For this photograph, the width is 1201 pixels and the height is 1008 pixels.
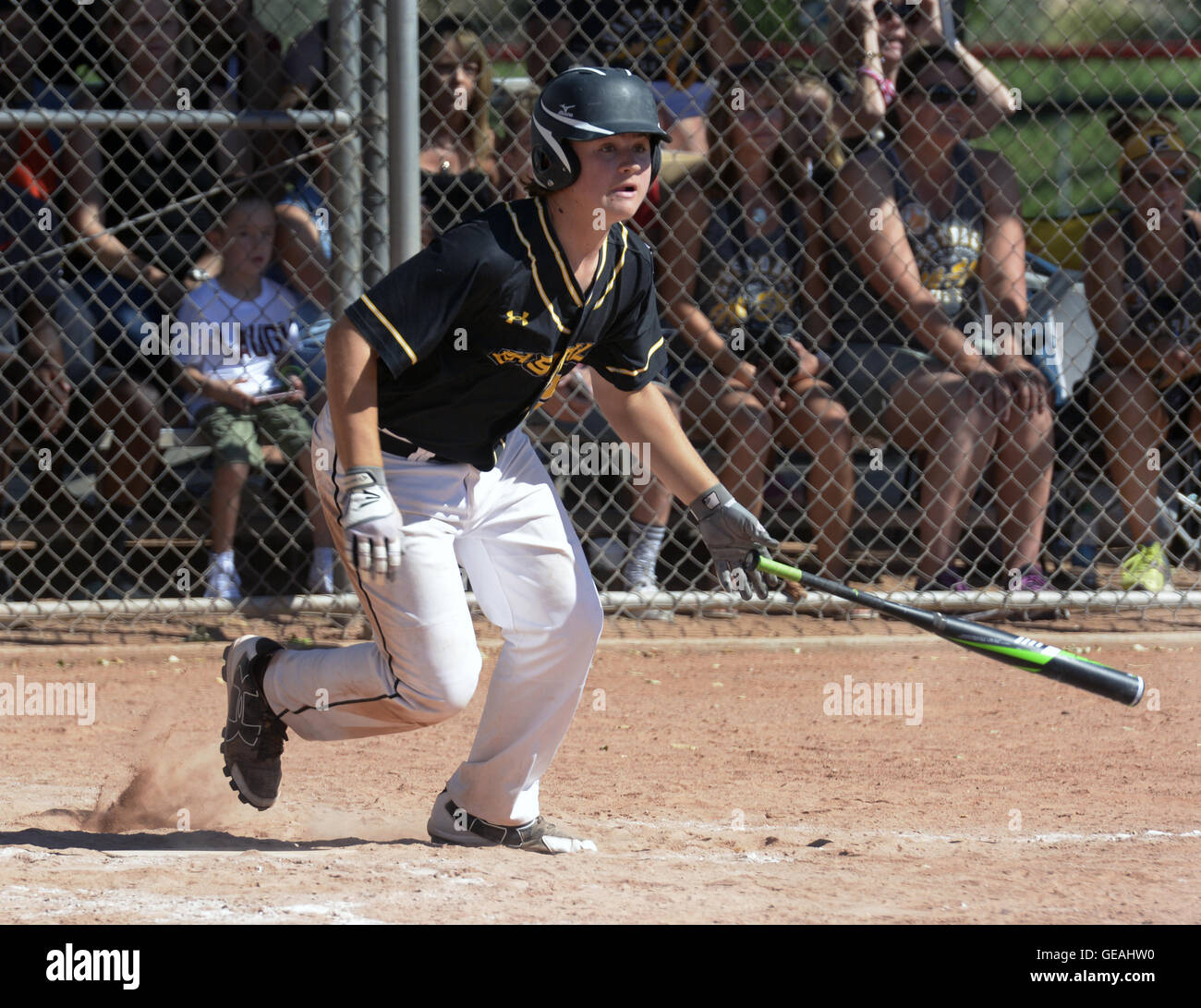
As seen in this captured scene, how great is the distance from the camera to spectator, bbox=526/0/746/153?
225 inches

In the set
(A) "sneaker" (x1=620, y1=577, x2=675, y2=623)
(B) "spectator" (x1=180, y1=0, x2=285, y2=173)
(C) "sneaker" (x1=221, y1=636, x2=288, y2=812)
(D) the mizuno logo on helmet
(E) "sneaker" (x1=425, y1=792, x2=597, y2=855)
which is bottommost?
(A) "sneaker" (x1=620, y1=577, x2=675, y2=623)

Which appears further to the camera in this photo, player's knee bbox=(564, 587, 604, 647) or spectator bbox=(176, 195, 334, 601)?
spectator bbox=(176, 195, 334, 601)

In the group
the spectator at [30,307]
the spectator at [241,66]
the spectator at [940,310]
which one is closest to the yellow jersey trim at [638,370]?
the spectator at [940,310]

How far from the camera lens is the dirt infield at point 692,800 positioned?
2770mm

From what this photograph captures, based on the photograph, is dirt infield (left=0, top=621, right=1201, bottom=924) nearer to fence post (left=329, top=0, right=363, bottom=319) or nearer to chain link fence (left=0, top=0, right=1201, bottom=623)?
chain link fence (left=0, top=0, right=1201, bottom=623)

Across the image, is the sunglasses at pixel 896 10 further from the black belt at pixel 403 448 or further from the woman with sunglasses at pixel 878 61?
the black belt at pixel 403 448

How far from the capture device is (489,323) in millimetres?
3027

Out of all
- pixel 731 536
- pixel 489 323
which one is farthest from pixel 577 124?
pixel 731 536

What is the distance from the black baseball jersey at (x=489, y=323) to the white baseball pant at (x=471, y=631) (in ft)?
0.35

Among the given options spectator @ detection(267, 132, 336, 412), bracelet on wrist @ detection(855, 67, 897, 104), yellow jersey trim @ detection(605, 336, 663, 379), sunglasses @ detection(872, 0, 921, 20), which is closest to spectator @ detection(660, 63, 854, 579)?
bracelet on wrist @ detection(855, 67, 897, 104)

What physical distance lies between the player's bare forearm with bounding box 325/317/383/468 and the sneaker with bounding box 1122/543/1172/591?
3.89 meters

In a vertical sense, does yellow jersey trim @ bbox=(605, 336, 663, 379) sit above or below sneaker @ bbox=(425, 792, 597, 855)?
above

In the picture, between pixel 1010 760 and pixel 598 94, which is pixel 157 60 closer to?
pixel 598 94

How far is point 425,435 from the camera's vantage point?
10.3 ft
